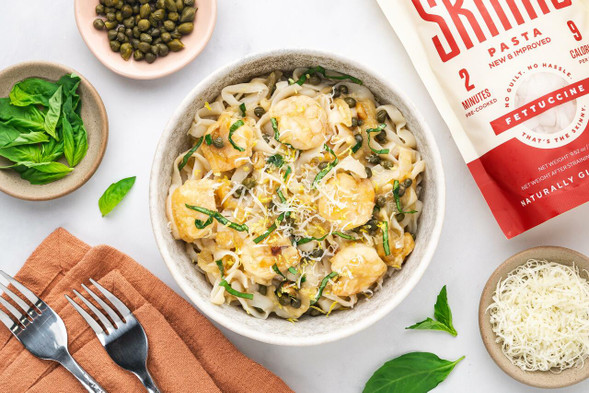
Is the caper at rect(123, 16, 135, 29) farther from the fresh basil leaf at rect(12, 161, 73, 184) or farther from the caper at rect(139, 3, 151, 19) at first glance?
the fresh basil leaf at rect(12, 161, 73, 184)

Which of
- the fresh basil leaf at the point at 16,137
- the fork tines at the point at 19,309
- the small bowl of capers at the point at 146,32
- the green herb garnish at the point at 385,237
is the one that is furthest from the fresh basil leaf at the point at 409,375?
the fresh basil leaf at the point at 16,137

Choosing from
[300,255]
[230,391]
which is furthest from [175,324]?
[300,255]

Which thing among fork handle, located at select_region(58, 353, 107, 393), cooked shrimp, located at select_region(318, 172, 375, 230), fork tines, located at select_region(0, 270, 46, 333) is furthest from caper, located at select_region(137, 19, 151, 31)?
fork handle, located at select_region(58, 353, 107, 393)

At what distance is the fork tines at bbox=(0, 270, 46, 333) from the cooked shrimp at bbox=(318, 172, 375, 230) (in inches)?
64.1

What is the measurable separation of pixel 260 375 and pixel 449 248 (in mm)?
1218

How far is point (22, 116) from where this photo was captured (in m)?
3.40

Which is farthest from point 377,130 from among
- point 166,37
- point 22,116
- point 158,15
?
point 22,116

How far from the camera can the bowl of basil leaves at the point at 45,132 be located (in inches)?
132

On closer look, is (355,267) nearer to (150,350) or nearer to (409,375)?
(409,375)

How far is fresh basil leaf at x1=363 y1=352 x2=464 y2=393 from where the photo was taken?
333cm

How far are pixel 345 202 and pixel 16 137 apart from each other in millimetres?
1828

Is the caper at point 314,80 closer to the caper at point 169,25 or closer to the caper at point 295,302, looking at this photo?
the caper at point 169,25

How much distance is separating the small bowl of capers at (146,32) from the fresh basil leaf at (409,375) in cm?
195

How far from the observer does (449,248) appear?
3449 mm
